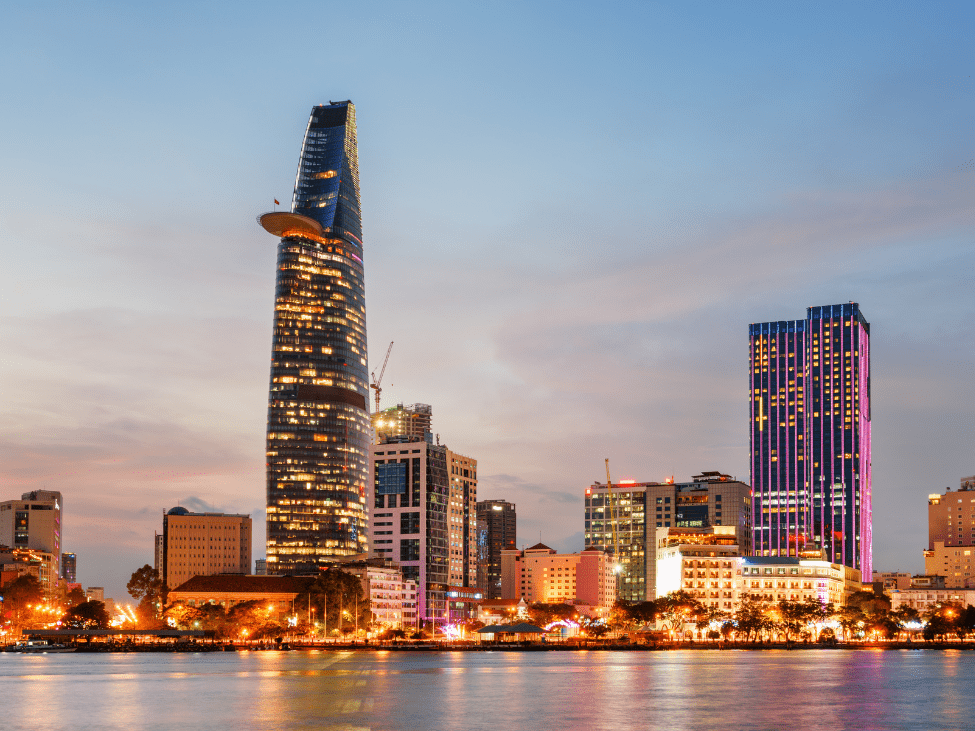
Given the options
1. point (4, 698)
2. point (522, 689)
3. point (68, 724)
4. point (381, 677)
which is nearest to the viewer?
point (68, 724)

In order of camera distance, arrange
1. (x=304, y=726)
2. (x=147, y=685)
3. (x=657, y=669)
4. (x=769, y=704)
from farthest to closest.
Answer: (x=657, y=669) → (x=147, y=685) → (x=769, y=704) → (x=304, y=726)

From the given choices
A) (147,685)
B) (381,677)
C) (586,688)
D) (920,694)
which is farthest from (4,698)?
(920,694)

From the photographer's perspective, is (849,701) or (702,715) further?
(849,701)

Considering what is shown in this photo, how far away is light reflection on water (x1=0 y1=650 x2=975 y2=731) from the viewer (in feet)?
344

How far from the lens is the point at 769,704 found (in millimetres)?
118812

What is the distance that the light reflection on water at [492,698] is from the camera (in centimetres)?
10500

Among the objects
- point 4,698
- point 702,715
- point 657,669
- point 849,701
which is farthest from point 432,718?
point 657,669

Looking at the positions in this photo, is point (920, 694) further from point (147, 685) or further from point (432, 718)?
point (147, 685)

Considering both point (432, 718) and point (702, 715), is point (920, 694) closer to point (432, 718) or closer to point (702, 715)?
point (702, 715)

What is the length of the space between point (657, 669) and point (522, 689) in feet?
165

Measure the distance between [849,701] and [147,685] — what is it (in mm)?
88132

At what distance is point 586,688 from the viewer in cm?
14312

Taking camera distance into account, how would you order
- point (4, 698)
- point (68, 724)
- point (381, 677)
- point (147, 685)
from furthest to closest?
point (381, 677) → point (147, 685) → point (4, 698) → point (68, 724)

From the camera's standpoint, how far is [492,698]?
129125 millimetres
